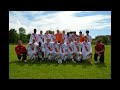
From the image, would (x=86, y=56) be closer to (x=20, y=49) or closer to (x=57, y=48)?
(x=57, y=48)

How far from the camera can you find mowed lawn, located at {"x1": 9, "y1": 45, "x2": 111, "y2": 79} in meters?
6.23

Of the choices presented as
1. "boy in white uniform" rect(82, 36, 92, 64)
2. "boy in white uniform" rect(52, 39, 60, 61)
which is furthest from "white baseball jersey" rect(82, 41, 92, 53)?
"boy in white uniform" rect(52, 39, 60, 61)

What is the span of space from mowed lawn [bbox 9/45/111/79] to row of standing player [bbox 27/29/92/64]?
0.34 meters

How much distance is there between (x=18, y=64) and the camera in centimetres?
735

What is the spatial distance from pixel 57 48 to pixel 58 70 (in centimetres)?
137

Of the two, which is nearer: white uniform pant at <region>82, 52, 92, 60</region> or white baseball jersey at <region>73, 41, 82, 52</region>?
white uniform pant at <region>82, 52, 92, 60</region>

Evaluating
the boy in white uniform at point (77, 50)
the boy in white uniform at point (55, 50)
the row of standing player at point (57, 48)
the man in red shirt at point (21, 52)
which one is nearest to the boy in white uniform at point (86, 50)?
the row of standing player at point (57, 48)

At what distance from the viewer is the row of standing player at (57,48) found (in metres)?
7.84

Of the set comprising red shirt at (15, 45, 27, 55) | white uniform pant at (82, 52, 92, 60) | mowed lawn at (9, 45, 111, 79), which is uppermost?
red shirt at (15, 45, 27, 55)

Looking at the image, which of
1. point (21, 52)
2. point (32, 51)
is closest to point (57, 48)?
point (32, 51)

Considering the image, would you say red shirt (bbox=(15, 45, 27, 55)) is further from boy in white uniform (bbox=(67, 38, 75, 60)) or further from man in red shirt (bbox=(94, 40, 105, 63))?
man in red shirt (bbox=(94, 40, 105, 63))

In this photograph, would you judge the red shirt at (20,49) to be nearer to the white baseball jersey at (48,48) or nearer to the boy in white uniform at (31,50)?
the boy in white uniform at (31,50)

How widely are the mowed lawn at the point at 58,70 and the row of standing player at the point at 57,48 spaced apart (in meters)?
0.34

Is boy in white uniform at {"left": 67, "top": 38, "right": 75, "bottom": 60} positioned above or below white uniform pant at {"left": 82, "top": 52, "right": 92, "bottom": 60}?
above
